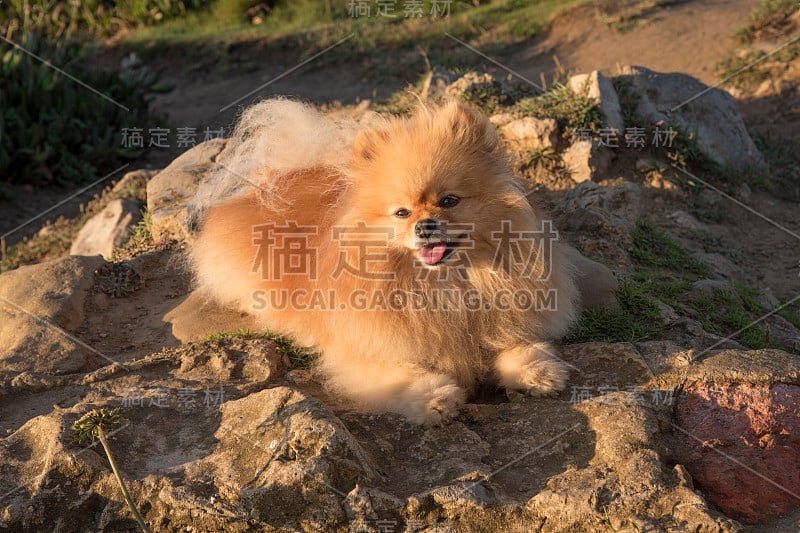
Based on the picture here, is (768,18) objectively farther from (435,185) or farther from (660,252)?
(435,185)

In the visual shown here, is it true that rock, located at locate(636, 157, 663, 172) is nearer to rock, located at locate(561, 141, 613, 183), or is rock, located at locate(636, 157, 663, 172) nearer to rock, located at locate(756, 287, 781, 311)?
rock, located at locate(561, 141, 613, 183)

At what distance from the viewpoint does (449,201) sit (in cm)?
366

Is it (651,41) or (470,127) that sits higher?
(470,127)

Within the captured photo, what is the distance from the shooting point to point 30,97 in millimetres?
10977

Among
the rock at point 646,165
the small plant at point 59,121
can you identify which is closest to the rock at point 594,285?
the rock at point 646,165

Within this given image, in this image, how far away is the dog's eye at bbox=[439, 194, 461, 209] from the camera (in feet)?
12.0

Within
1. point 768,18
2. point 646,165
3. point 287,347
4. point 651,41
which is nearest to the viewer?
point 287,347

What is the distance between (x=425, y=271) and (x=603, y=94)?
430cm

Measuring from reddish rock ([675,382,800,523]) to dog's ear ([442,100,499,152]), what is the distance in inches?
60.0

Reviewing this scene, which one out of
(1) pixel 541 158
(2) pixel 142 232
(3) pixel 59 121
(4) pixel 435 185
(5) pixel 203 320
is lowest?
(3) pixel 59 121

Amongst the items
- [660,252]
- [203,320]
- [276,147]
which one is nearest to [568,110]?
[660,252]

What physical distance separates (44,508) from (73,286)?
8.41 feet

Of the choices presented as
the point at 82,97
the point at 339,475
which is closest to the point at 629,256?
the point at 339,475

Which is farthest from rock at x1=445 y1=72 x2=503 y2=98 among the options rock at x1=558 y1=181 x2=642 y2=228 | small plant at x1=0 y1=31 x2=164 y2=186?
small plant at x1=0 y1=31 x2=164 y2=186
